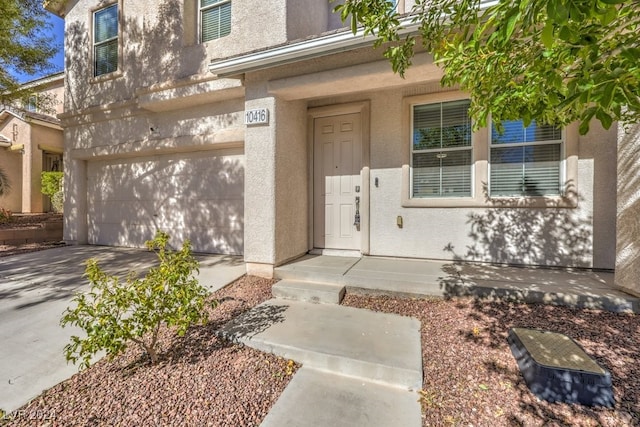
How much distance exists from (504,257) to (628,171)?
6.09ft

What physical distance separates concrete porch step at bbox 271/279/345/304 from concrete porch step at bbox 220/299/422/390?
13 centimetres

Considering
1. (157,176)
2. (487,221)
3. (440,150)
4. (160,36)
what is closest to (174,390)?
(487,221)

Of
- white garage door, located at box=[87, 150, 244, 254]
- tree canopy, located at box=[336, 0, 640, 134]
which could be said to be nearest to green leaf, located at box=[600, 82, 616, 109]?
tree canopy, located at box=[336, 0, 640, 134]

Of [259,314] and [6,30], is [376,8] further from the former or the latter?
[6,30]

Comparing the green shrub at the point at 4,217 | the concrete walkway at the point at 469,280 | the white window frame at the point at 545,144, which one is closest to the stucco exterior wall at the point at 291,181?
the concrete walkway at the point at 469,280

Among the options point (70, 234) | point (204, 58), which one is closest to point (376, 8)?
point (204, 58)

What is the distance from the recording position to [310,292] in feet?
12.3

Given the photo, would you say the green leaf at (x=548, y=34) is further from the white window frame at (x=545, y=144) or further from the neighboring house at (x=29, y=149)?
the neighboring house at (x=29, y=149)

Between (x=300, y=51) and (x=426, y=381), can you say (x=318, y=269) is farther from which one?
(x=300, y=51)

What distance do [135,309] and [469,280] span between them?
12.7 feet

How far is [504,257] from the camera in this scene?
4512mm

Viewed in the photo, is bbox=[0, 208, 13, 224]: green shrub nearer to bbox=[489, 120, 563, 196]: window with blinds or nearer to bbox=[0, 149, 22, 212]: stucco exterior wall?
bbox=[0, 149, 22, 212]: stucco exterior wall

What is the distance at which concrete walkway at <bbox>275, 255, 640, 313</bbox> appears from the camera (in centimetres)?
323

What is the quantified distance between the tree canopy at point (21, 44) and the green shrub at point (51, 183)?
5.16 meters
